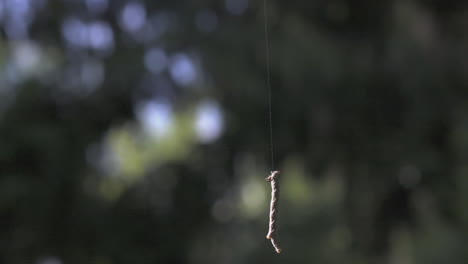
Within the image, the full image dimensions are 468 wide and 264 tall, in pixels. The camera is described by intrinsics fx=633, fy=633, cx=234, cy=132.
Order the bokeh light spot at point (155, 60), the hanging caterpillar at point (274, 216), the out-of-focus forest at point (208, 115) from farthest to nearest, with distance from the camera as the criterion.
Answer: the bokeh light spot at point (155, 60)
the out-of-focus forest at point (208, 115)
the hanging caterpillar at point (274, 216)

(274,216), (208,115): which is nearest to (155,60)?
(208,115)

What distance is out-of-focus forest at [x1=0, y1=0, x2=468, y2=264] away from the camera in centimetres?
298

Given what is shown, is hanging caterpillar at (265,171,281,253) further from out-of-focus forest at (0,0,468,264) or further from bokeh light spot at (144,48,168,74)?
bokeh light spot at (144,48,168,74)

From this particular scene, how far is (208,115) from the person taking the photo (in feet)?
10.5

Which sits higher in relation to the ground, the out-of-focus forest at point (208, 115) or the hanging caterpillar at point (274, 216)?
the hanging caterpillar at point (274, 216)

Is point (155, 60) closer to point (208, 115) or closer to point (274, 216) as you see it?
point (208, 115)

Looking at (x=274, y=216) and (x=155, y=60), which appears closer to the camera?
(x=274, y=216)

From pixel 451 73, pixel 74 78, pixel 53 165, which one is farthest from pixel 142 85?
pixel 451 73

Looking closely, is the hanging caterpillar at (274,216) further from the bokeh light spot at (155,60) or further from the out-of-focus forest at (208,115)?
the bokeh light spot at (155,60)

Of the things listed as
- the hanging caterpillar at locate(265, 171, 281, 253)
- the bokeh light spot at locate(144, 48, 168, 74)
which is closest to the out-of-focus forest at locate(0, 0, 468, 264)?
the bokeh light spot at locate(144, 48, 168, 74)

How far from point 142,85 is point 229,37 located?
524mm

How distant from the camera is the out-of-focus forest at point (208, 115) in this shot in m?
2.98

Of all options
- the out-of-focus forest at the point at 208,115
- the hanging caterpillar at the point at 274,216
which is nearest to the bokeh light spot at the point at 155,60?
the out-of-focus forest at the point at 208,115

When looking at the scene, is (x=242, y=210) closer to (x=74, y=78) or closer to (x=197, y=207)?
(x=197, y=207)
